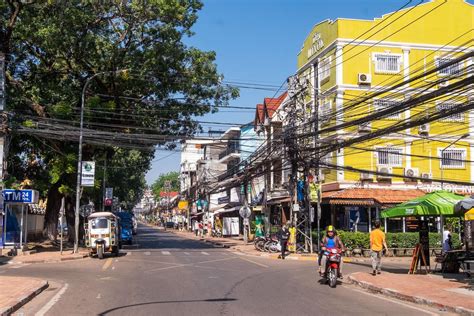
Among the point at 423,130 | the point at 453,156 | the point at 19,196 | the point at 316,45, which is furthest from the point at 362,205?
the point at 19,196

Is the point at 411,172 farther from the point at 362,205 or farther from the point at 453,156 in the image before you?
the point at 362,205

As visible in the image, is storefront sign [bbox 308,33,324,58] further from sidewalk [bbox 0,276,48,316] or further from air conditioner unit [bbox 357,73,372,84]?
sidewalk [bbox 0,276,48,316]

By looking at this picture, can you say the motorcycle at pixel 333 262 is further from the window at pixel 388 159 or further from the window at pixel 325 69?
the window at pixel 325 69

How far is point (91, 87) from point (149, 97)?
3777 millimetres

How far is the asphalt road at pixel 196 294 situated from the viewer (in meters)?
11.1

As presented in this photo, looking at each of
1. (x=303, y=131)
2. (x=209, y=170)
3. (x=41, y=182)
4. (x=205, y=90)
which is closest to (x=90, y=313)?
(x=303, y=131)

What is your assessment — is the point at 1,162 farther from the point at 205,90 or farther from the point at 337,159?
the point at 337,159

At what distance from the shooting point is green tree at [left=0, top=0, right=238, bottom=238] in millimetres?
27766

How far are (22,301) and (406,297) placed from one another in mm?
8996

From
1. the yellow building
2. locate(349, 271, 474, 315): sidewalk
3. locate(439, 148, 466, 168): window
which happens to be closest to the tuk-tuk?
locate(349, 271, 474, 315): sidewalk

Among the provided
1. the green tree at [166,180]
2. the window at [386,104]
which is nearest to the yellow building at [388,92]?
the window at [386,104]

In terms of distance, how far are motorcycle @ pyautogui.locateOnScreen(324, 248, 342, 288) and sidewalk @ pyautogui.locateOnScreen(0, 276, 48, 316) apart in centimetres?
797

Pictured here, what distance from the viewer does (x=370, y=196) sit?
1320 inches

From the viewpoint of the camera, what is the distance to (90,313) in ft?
34.9
